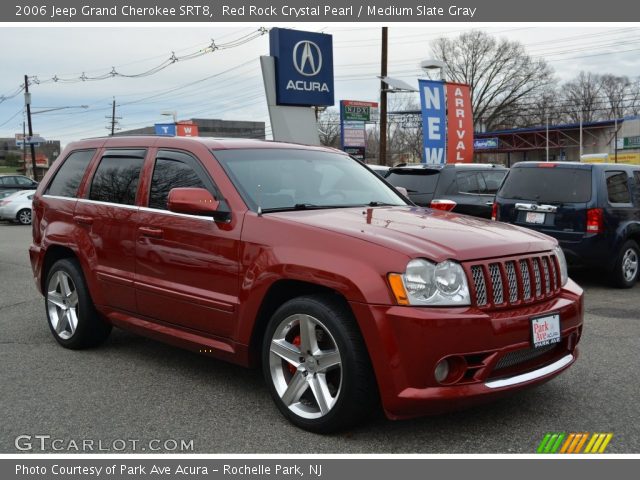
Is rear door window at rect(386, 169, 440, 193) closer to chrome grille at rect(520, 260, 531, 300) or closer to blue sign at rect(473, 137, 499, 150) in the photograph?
chrome grille at rect(520, 260, 531, 300)

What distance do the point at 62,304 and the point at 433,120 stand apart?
45.5ft

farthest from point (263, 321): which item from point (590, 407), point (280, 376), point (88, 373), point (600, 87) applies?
point (600, 87)

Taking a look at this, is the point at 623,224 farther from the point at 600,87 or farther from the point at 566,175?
the point at 600,87

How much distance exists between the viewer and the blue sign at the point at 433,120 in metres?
18.0

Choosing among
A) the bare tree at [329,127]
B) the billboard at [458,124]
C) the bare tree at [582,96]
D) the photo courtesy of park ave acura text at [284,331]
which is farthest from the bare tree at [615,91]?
the photo courtesy of park ave acura text at [284,331]

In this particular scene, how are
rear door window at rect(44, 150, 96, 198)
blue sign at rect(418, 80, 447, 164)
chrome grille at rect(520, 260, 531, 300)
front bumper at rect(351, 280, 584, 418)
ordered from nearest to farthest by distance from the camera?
front bumper at rect(351, 280, 584, 418) < chrome grille at rect(520, 260, 531, 300) < rear door window at rect(44, 150, 96, 198) < blue sign at rect(418, 80, 447, 164)

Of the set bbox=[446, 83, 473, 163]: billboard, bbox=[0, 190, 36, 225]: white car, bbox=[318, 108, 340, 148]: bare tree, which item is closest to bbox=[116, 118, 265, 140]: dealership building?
bbox=[318, 108, 340, 148]: bare tree

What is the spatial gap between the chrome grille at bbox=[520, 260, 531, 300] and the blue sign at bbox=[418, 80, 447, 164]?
45.8 ft

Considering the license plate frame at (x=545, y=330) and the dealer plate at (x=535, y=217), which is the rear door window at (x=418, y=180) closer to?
the dealer plate at (x=535, y=217)

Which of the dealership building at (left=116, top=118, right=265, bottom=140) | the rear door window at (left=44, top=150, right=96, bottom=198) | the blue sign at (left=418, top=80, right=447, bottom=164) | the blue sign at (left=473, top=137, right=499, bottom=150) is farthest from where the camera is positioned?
the blue sign at (left=473, top=137, right=499, bottom=150)

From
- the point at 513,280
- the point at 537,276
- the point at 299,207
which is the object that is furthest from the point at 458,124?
the point at 513,280

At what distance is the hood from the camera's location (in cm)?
377

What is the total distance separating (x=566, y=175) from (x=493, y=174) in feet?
9.94

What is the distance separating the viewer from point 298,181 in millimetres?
4961
